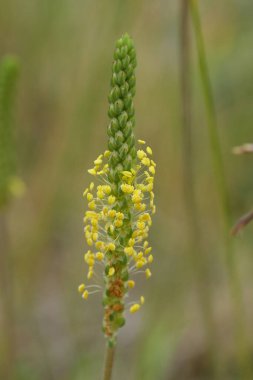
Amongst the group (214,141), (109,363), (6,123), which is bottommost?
(109,363)

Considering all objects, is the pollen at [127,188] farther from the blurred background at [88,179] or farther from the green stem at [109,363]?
the blurred background at [88,179]

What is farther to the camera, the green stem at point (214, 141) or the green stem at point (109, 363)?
the green stem at point (214, 141)

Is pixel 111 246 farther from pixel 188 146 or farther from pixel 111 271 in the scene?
pixel 188 146

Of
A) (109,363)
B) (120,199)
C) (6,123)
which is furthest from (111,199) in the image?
(6,123)

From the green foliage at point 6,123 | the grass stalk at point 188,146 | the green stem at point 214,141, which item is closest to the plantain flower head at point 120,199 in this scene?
the green stem at point 214,141

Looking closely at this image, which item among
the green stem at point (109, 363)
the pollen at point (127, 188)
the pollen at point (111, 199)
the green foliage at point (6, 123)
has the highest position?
the green foliage at point (6, 123)

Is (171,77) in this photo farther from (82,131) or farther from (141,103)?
(82,131)

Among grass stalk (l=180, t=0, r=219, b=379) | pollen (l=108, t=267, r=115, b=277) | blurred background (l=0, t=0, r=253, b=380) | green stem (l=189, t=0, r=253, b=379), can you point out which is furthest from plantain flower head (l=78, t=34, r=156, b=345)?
blurred background (l=0, t=0, r=253, b=380)

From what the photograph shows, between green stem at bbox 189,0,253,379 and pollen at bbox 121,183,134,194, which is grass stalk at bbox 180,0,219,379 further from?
pollen at bbox 121,183,134,194
